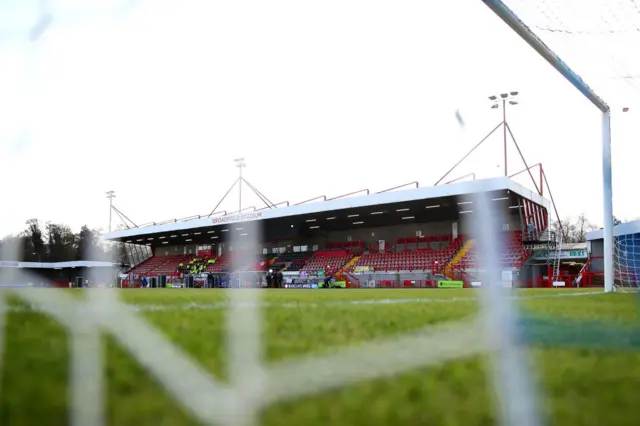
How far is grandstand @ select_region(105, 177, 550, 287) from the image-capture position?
2592 centimetres

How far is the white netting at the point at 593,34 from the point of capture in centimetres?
718

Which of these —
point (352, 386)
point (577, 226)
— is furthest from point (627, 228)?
point (577, 226)

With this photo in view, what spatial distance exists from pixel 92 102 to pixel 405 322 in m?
2.69

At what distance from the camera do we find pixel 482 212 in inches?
55.9

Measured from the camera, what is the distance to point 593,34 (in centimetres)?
790

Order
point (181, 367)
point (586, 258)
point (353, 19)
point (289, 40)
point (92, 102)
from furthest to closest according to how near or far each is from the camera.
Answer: point (586, 258) → point (353, 19) → point (289, 40) → point (92, 102) → point (181, 367)

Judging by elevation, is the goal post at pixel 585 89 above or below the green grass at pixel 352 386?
above

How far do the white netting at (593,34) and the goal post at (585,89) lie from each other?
10cm

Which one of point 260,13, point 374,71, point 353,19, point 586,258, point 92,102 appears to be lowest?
point 586,258

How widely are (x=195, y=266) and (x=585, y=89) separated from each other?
2715 cm

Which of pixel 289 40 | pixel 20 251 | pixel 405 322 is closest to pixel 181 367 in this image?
pixel 20 251

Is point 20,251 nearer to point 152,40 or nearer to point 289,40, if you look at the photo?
point 152,40

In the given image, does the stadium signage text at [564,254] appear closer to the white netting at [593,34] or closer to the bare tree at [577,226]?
the white netting at [593,34]

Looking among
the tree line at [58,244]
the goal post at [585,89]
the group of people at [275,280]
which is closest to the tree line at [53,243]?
the tree line at [58,244]
